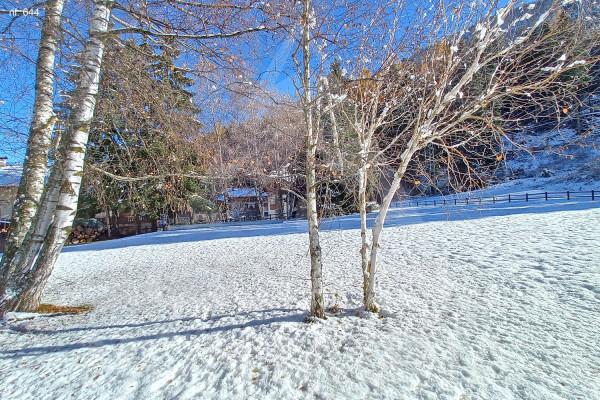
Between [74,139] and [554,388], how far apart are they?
6.11 m

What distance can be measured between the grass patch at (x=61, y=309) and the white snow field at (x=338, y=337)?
21 cm

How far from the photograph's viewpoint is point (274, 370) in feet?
9.04

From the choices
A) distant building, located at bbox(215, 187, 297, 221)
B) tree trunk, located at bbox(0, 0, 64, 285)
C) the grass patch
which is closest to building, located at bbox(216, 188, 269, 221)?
distant building, located at bbox(215, 187, 297, 221)

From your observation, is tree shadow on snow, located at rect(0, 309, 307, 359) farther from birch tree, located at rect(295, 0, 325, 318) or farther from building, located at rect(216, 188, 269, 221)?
building, located at rect(216, 188, 269, 221)

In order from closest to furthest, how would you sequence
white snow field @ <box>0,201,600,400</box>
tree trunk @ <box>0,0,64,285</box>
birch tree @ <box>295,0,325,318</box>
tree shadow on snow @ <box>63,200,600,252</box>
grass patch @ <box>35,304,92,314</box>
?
1. white snow field @ <box>0,201,600,400</box>
2. birch tree @ <box>295,0,325,318</box>
3. tree trunk @ <box>0,0,64,285</box>
4. grass patch @ <box>35,304,92,314</box>
5. tree shadow on snow @ <box>63,200,600,252</box>

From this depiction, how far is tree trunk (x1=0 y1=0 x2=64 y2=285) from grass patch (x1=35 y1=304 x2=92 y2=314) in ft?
2.45

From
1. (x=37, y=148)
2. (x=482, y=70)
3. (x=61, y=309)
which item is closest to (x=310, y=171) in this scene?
(x=482, y=70)

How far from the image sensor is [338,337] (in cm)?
328

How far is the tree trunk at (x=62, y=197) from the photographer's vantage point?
4.04 metres

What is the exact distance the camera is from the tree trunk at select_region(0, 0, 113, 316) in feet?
13.3

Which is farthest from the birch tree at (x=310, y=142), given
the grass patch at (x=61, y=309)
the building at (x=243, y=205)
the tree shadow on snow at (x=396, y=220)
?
the building at (x=243, y=205)

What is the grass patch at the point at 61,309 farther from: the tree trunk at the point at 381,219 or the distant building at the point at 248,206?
the distant building at the point at 248,206

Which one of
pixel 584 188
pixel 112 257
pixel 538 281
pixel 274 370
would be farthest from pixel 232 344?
pixel 584 188

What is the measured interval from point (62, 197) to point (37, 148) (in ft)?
3.03
